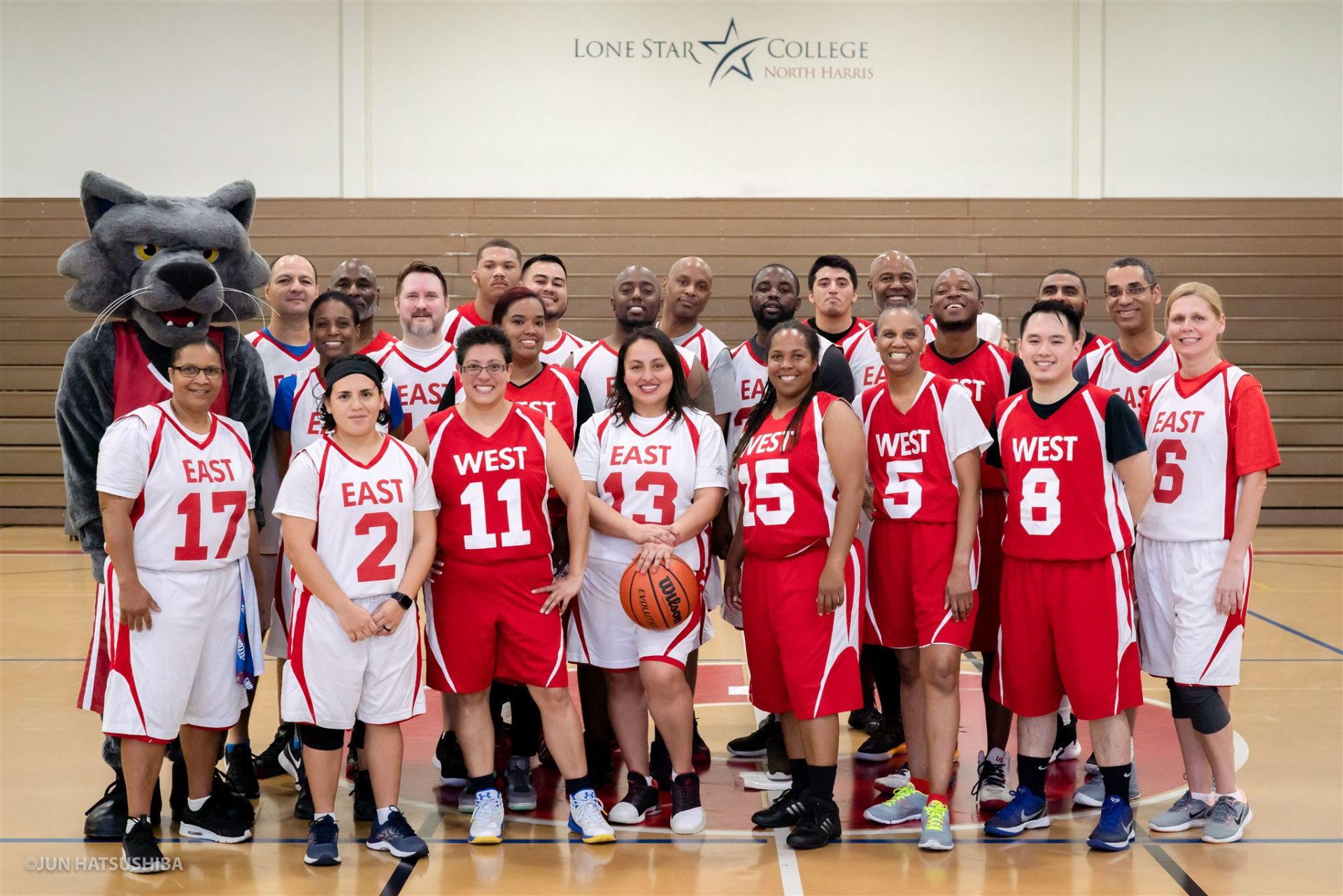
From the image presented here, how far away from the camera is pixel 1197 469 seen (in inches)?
151

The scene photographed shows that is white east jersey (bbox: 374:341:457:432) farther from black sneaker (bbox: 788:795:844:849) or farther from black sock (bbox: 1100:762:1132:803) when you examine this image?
black sock (bbox: 1100:762:1132:803)

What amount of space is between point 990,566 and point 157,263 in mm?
3050

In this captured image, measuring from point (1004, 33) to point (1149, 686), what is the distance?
33.3ft

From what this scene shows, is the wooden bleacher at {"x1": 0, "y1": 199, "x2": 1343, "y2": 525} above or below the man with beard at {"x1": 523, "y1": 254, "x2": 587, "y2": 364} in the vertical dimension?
above

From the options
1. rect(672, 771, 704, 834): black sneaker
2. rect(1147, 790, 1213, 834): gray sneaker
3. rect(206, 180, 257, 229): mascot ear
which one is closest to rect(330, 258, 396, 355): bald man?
rect(206, 180, 257, 229): mascot ear

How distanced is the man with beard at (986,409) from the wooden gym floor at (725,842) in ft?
0.96

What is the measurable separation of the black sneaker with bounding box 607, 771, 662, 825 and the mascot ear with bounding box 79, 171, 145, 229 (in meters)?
2.63

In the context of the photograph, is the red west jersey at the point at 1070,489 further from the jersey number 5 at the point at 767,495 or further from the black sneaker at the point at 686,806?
the black sneaker at the point at 686,806

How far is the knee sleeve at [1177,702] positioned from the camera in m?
3.85

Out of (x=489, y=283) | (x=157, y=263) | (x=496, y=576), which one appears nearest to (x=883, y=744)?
(x=496, y=576)

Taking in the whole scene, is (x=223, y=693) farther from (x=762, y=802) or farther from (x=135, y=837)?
(x=762, y=802)

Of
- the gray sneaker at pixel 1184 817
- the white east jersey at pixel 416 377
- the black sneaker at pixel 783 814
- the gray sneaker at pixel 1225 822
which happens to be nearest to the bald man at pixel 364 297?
the white east jersey at pixel 416 377

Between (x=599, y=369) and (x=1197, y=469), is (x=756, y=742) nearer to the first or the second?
(x=599, y=369)

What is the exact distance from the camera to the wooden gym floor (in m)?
3.47
